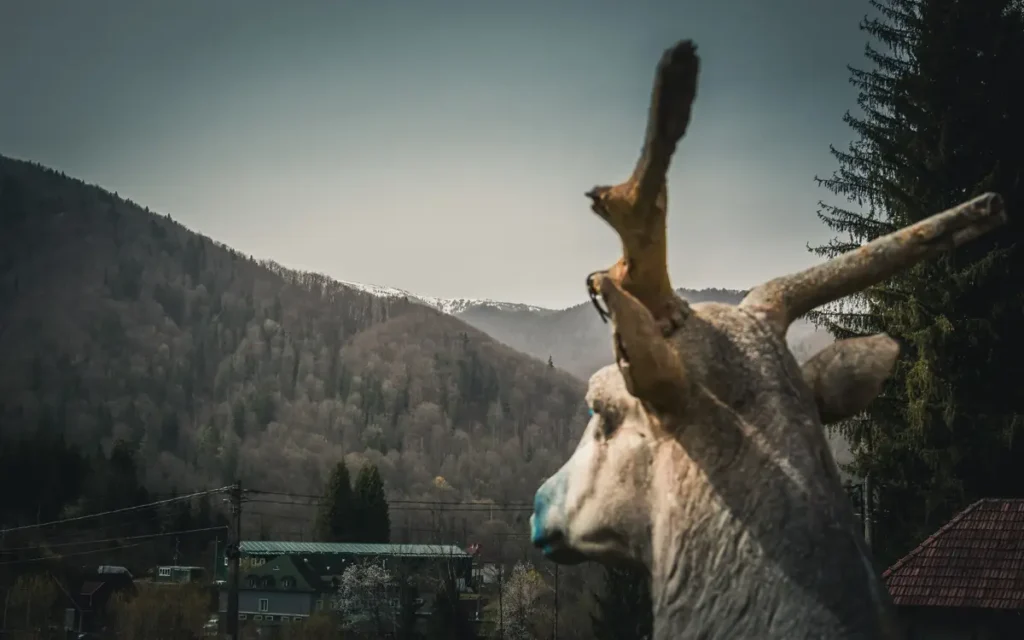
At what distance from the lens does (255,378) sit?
161 metres

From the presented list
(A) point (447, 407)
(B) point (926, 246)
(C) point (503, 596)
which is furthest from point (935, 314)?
(A) point (447, 407)

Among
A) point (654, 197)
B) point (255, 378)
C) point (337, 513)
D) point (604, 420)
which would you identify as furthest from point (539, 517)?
point (255, 378)

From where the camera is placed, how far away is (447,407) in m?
158

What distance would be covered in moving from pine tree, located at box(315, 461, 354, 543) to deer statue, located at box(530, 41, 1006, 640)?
76.9 m

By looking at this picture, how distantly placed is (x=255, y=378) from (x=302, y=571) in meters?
88.5

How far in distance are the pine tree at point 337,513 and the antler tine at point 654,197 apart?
77.3 meters

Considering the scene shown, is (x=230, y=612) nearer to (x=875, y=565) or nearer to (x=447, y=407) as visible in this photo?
(x=875, y=565)

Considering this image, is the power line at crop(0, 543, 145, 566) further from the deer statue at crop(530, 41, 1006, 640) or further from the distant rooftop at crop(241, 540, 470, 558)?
the deer statue at crop(530, 41, 1006, 640)

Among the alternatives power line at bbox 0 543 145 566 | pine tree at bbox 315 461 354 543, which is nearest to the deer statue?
power line at bbox 0 543 145 566

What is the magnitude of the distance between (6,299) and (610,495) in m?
180

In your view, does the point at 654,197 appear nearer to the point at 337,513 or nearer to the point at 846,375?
the point at 846,375

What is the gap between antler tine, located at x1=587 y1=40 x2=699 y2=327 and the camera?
2447 millimetres

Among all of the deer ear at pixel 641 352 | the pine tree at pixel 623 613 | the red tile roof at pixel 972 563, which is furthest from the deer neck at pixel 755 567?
the pine tree at pixel 623 613

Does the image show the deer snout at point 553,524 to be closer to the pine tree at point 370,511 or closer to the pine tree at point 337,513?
the pine tree at point 337,513
